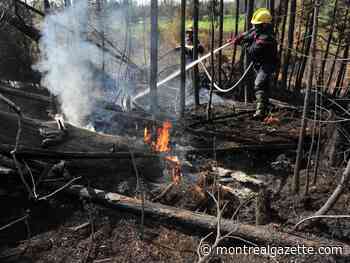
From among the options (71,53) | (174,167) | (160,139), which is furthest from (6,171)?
(71,53)

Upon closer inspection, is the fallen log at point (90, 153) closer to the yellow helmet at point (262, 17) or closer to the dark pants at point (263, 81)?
the dark pants at point (263, 81)

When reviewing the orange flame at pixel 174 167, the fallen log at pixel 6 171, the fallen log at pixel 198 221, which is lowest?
the orange flame at pixel 174 167

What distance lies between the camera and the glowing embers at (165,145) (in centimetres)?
584

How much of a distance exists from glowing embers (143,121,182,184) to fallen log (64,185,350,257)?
126 centimetres

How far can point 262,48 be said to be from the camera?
779 centimetres

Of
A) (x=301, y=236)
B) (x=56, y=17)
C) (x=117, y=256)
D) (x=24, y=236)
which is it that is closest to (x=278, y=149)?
(x=301, y=236)

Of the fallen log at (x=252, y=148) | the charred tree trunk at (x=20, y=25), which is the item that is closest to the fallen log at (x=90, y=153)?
the fallen log at (x=252, y=148)

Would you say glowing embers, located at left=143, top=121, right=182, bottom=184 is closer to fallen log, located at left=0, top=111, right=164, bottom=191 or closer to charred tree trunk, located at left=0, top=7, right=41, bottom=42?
fallen log, located at left=0, top=111, right=164, bottom=191

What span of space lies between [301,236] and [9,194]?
4070 millimetres

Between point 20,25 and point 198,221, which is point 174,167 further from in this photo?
point 20,25

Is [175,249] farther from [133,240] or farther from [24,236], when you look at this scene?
[24,236]

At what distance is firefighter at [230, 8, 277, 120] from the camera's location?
25.3 ft

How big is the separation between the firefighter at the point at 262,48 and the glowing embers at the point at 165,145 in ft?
8.85

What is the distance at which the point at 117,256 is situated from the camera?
3.48 metres
